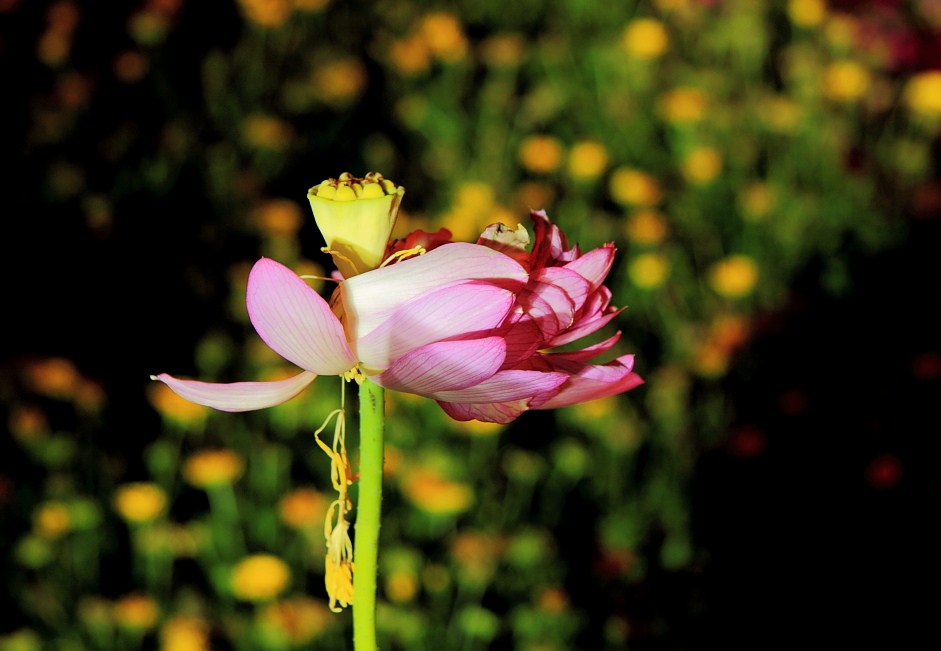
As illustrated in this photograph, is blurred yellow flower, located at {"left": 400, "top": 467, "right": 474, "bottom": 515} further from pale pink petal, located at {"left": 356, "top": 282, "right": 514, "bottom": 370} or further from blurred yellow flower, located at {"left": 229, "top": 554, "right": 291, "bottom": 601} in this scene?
pale pink petal, located at {"left": 356, "top": 282, "right": 514, "bottom": 370}

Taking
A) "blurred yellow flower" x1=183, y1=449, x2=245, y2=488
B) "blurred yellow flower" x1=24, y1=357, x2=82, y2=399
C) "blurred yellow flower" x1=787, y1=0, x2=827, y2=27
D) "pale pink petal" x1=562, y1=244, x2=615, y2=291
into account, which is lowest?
"pale pink petal" x1=562, y1=244, x2=615, y2=291

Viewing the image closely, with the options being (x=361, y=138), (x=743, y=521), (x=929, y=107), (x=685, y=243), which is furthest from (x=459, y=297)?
(x=929, y=107)

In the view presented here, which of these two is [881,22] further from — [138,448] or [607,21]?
[138,448]

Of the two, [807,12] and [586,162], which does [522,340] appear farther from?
[807,12]

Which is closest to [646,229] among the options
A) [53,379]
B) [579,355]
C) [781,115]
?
[781,115]

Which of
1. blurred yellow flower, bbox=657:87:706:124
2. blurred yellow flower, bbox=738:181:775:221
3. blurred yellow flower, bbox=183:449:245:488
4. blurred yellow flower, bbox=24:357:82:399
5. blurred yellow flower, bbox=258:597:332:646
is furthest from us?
blurred yellow flower, bbox=657:87:706:124

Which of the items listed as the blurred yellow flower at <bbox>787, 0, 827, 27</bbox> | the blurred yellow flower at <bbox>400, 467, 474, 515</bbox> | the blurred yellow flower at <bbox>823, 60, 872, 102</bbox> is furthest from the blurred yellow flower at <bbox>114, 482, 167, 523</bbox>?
the blurred yellow flower at <bbox>787, 0, 827, 27</bbox>
